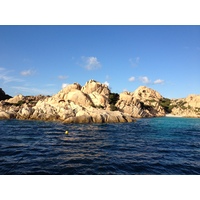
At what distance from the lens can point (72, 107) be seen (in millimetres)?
61188

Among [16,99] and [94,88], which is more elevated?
[94,88]

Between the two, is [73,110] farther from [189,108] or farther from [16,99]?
[189,108]

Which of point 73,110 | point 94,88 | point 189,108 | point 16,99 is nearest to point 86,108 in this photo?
point 73,110

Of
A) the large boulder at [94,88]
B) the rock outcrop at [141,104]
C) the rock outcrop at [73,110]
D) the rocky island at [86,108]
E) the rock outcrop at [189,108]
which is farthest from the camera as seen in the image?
the rock outcrop at [189,108]

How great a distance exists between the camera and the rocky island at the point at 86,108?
55156 mm

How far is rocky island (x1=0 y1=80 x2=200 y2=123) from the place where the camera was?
55.2 m

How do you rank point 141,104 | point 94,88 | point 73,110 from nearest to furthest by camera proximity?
point 73,110 < point 94,88 < point 141,104

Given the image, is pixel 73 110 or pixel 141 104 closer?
pixel 73 110

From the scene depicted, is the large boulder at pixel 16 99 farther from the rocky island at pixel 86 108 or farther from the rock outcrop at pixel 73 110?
the rock outcrop at pixel 73 110

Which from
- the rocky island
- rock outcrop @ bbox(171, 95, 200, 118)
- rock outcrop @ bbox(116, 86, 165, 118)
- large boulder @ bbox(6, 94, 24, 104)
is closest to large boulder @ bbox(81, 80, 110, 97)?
the rocky island

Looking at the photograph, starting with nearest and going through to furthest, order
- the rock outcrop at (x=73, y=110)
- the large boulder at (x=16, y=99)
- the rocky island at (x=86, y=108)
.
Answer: the rock outcrop at (x=73, y=110) < the rocky island at (x=86, y=108) < the large boulder at (x=16, y=99)

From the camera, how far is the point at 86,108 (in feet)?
204

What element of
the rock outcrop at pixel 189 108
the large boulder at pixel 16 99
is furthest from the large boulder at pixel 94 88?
the rock outcrop at pixel 189 108
